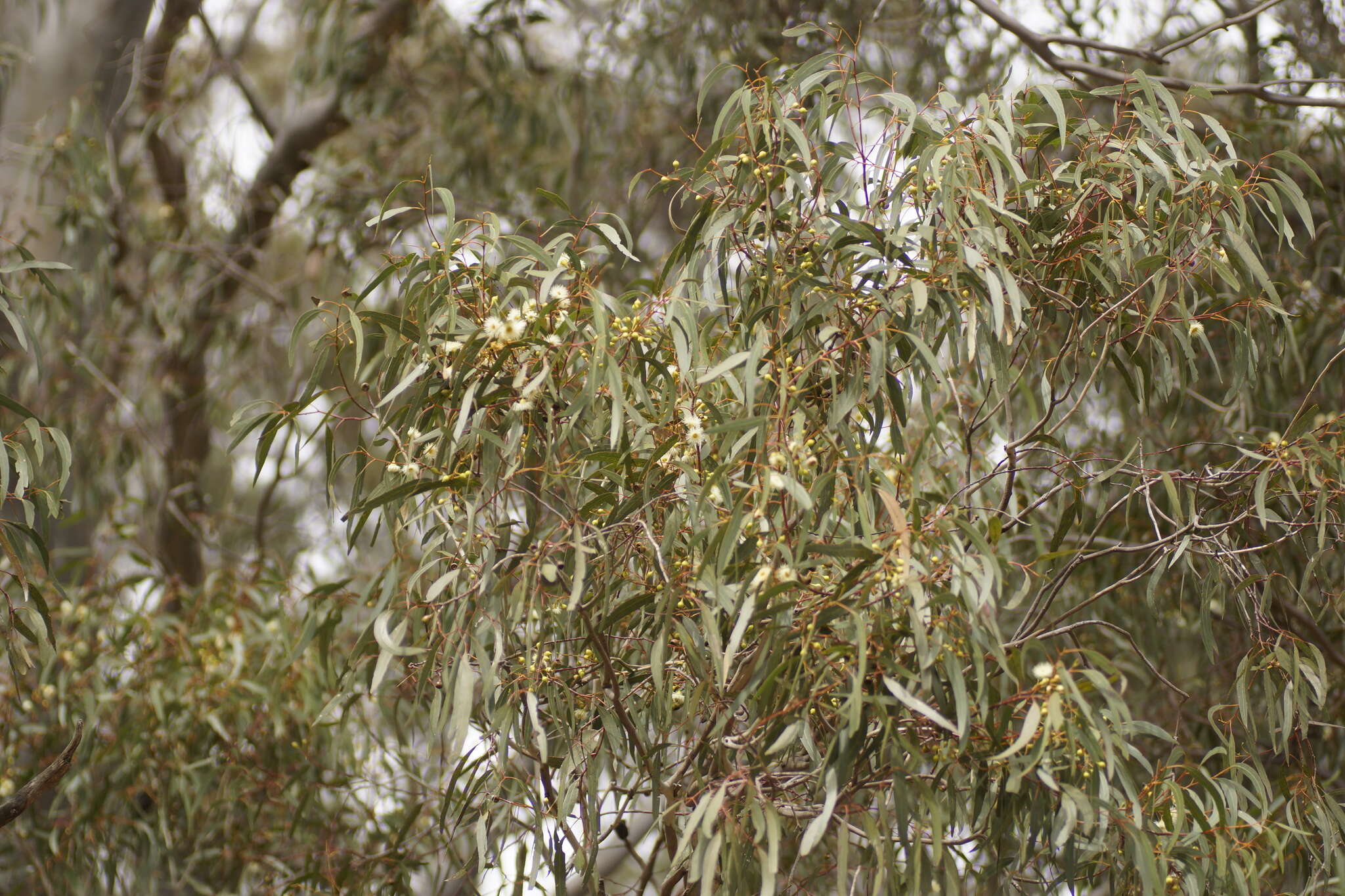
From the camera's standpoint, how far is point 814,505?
50.4 inches

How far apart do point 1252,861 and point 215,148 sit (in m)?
3.68

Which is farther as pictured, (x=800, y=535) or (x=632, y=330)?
(x=632, y=330)

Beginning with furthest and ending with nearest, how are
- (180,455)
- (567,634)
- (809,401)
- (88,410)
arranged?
(180,455)
(88,410)
(809,401)
(567,634)

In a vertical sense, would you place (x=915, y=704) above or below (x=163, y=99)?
below

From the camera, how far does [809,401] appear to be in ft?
4.91

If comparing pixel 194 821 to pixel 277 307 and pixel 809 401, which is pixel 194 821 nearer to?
pixel 277 307

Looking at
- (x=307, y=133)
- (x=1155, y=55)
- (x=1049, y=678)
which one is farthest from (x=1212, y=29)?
(x=307, y=133)

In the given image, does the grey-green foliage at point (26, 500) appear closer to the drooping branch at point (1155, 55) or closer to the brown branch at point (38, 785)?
the brown branch at point (38, 785)

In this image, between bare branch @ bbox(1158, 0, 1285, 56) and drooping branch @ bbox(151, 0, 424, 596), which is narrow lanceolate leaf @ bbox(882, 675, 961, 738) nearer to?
bare branch @ bbox(1158, 0, 1285, 56)

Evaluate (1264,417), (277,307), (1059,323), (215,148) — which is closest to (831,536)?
(1059,323)

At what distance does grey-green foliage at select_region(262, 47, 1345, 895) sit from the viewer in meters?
1.25

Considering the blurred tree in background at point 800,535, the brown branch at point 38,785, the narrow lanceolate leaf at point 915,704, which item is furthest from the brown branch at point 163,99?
the narrow lanceolate leaf at point 915,704

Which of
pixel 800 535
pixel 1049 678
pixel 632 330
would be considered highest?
pixel 632 330

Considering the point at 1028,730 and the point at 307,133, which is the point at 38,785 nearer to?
the point at 1028,730
